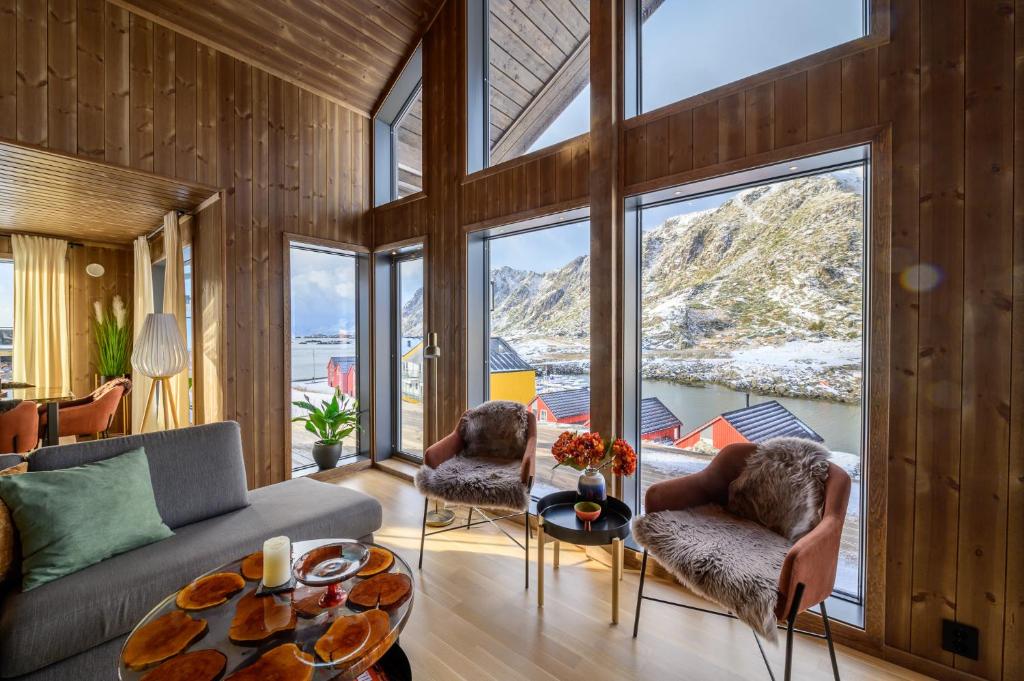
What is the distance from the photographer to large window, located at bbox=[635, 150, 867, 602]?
80.8 inches

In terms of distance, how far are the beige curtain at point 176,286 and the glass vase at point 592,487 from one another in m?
3.73

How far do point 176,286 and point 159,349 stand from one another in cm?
89

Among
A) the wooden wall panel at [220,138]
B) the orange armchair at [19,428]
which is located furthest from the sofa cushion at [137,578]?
the orange armchair at [19,428]

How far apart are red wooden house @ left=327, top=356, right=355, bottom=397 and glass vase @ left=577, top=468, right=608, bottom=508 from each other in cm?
290

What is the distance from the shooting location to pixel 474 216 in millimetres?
3395

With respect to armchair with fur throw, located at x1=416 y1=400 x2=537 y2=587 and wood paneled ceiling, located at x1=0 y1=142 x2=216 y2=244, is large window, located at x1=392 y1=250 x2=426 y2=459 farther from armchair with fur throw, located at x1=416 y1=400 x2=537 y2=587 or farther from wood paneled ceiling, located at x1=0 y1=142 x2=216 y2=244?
wood paneled ceiling, located at x1=0 y1=142 x2=216 y2=244

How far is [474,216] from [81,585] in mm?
2940

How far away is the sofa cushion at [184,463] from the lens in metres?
1.93

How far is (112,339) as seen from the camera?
17.9 feet

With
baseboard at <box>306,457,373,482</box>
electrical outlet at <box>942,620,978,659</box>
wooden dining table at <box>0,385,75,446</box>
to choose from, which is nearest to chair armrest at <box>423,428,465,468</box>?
baseboard at <box>306,457,373,482</box>

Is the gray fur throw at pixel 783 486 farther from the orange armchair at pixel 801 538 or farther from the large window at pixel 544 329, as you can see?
the large window at pixel 544 329

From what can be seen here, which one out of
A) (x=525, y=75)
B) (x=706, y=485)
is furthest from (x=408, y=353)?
(x=706, y=485)

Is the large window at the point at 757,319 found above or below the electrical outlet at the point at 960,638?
above

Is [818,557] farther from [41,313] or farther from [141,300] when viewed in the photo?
[41,313]
